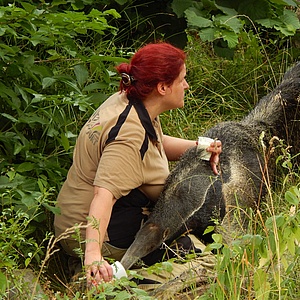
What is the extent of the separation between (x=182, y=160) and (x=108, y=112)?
0.89 metres

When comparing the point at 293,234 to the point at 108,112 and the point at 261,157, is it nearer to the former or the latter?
the point at 108,112

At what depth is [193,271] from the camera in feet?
15.5

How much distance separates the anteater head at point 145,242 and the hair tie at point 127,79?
949mm

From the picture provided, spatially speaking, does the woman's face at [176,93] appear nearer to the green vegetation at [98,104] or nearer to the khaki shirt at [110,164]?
the khaki shirt at [110,164]

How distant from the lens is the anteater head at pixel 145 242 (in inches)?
197

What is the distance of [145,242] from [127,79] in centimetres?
108

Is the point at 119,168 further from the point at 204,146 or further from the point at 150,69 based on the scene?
the point at 204,146

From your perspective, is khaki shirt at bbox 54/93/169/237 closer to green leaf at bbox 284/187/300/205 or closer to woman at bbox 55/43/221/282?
woman at bbox 55/43/221/282

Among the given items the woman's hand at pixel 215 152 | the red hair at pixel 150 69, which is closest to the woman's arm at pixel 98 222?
the red hair at pixel 150 69

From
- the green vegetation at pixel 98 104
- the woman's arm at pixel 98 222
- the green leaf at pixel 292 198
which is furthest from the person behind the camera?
the woman's arm at pixel 98 222

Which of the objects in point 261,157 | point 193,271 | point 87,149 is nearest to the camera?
point 193,271

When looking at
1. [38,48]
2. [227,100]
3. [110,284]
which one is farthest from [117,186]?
[227,100]

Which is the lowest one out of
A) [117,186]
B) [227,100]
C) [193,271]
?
[227,100]

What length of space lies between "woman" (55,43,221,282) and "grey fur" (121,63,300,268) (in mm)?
167
